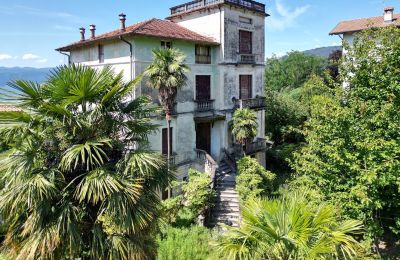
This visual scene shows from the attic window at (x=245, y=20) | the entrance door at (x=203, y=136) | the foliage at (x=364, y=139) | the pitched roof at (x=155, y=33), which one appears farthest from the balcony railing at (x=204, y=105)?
the foliage at (x=364, y=139)

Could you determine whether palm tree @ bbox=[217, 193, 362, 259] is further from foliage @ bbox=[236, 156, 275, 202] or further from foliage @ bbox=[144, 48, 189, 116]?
foliage @ bbox=[236, 156, 275, 202]

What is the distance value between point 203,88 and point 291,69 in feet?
137

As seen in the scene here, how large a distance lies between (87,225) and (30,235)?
45.6 inches

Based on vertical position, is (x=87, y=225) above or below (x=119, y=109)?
below

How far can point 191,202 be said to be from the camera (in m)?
18.7

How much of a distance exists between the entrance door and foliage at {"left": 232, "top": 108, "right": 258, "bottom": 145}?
2374 mm

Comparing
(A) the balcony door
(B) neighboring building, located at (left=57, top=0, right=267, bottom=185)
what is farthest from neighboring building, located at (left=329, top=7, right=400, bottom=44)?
(A) the balcony door

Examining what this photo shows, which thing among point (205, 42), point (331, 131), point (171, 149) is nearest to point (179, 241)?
point (171, 149)

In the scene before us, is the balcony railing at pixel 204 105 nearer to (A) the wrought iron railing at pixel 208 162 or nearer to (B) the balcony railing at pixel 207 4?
(A) the wrought iron railing at pixel 208 162

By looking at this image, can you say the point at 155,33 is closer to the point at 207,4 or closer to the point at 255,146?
the point at 207,4

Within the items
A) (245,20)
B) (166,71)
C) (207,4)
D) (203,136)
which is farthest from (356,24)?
(166,71)

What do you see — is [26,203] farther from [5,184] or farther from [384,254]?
[384,254]

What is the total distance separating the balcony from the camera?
2478 cm

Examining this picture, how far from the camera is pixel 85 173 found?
733 centimetres
